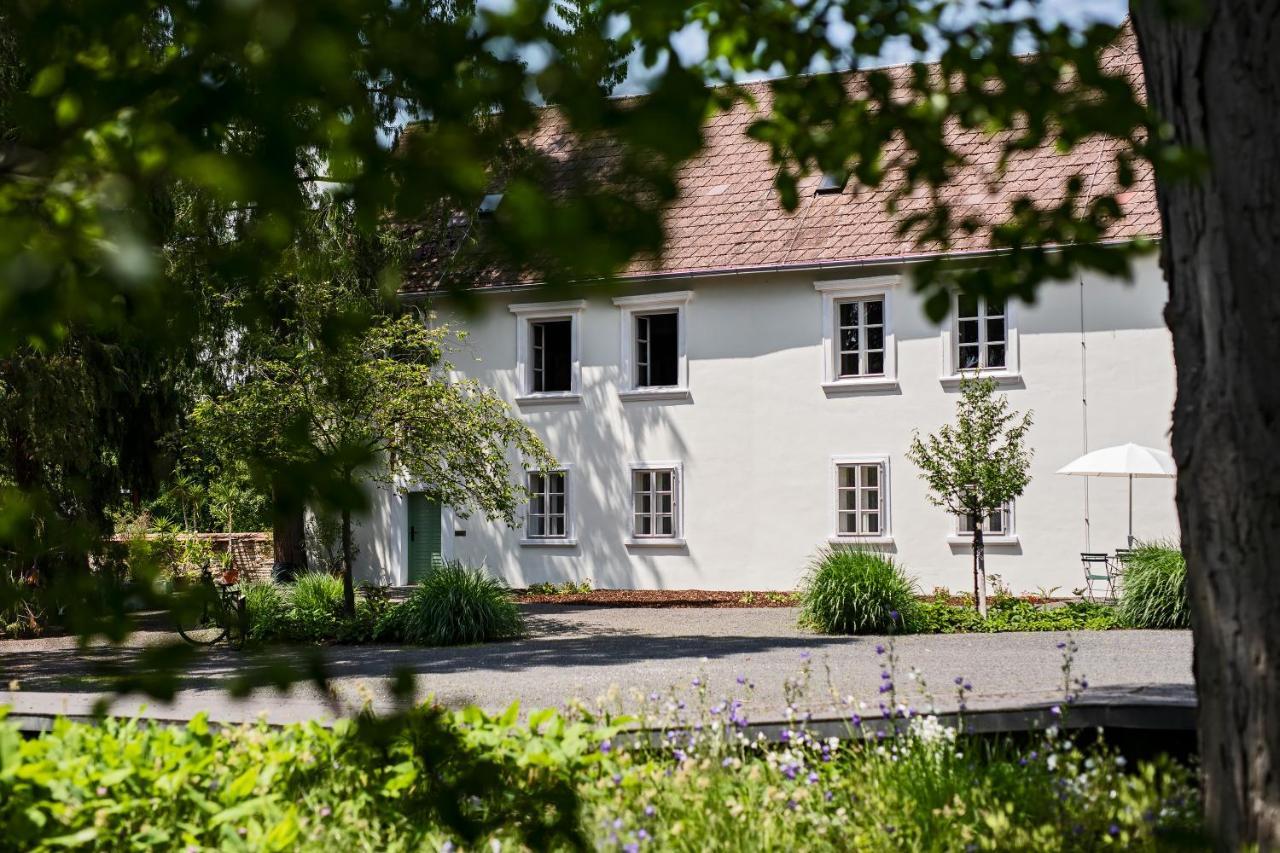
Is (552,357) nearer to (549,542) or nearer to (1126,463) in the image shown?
(549,542)

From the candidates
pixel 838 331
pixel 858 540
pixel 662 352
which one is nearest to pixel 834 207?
pixel 838 331

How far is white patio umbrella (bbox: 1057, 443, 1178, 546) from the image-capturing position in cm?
2049

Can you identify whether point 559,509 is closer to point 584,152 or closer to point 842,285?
point 842,285

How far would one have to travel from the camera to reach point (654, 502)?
26688mm

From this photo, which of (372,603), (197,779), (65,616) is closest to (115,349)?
(372,603)

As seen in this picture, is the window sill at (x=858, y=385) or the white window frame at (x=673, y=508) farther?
the white window frame at (x=673, y=508)

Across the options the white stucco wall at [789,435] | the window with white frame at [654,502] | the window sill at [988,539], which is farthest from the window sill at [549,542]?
the window sill at [988,539]

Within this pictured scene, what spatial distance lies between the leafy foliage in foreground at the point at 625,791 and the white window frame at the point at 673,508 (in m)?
20.3

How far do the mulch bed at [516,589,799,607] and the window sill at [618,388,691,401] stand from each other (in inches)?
136

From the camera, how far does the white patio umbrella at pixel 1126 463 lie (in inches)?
807

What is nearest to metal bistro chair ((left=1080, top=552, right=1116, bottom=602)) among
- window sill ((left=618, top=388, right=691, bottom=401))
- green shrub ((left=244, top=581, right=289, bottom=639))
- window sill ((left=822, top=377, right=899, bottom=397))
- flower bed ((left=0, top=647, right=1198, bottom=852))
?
window sill ((left=822, top=377, right=899, bottom=397))

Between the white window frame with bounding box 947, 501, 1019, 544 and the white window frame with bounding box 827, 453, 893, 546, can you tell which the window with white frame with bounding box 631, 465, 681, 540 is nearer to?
the white window frame with bounding box 827, 453, 893, 546

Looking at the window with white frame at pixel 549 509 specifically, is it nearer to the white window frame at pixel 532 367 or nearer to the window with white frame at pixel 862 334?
the white window frame at pixel 532 367

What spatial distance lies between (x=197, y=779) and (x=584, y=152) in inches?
161
